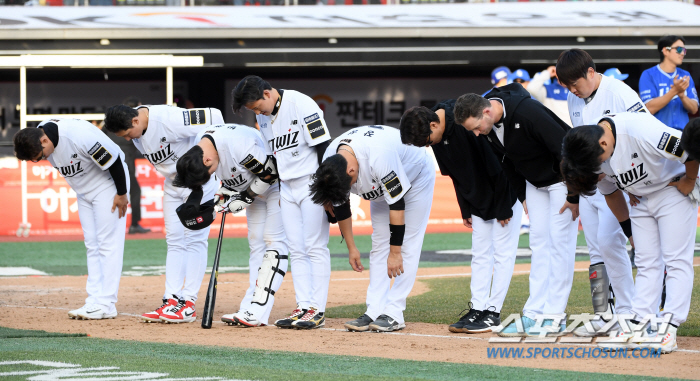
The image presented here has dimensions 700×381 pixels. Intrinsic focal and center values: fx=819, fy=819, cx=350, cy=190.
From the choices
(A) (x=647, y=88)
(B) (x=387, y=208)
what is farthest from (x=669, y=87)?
(B) (x=387, y=208)

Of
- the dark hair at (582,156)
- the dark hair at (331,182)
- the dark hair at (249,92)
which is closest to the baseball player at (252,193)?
the dark hair at (249,92)

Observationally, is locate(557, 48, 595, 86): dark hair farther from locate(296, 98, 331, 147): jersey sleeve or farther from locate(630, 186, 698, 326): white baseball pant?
locate(296, 98, 331, 147): jersey sleeve

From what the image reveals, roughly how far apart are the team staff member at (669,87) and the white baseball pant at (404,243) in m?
2.22

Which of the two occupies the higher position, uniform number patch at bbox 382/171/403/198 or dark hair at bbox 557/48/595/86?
dark hair at bbox 557/48/595/86

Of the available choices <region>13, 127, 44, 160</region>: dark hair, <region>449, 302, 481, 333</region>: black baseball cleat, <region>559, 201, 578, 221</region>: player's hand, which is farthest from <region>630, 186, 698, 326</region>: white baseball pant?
<region>13, 127, 44, 160</region>: dark hair

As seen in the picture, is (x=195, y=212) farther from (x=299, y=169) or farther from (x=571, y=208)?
(x=571, y=208)

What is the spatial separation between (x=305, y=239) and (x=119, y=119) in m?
1.82

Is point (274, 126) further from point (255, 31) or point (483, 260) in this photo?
point (255, 31)

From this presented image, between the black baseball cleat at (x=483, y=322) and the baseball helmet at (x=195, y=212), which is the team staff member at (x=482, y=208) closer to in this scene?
Result: the black baseball cleat at (x=483, y=322)

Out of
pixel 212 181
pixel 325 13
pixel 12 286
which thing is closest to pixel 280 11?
pixel 325 13

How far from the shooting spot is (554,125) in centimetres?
561

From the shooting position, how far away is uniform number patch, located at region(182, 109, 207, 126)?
7.07 m

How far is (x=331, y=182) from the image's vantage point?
5594 mm

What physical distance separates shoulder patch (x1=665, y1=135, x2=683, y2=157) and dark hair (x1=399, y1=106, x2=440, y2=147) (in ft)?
5.32
